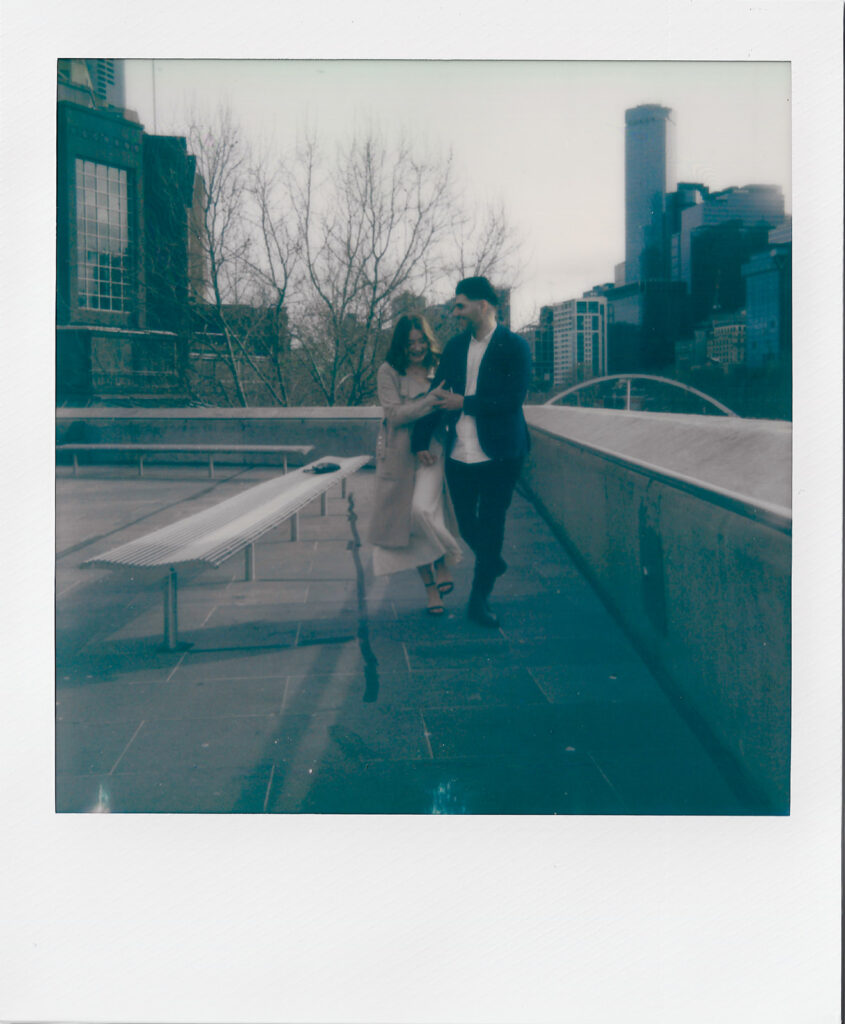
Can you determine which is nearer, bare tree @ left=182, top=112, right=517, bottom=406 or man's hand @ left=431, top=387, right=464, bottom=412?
bare tree @ left=182, top=112, right=517, bottom=406

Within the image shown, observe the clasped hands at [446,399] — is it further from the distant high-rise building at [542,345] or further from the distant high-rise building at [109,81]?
the distant high-rise building at [109,81]

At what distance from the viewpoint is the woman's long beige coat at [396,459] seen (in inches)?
140

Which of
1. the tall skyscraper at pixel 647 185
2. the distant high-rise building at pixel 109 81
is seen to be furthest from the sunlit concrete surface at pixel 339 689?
the distant high-rise building at pixel 109 81

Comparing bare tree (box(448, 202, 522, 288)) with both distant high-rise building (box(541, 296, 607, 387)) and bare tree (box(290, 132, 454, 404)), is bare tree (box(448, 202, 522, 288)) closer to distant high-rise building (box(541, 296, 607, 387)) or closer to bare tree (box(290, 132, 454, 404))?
bare tree (box(290, 132, 454, 404))

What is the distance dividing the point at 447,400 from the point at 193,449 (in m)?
0.92

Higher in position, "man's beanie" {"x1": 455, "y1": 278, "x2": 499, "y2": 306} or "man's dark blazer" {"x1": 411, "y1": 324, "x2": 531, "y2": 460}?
"man's beanie" {"x1": 455, "y1": 278, "x2": 499, "y2": 306}

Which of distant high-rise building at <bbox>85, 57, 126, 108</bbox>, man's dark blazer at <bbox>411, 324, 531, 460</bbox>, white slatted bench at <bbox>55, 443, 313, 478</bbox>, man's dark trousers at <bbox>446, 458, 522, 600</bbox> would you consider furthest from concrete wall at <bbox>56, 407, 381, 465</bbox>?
distant high-rise building at <bbox>85, 57, 126, 108</bbox>

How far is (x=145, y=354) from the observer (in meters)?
3.48

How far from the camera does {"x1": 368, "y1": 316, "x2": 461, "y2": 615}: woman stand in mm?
3553

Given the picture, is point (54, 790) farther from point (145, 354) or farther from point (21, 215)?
point (21, 215)

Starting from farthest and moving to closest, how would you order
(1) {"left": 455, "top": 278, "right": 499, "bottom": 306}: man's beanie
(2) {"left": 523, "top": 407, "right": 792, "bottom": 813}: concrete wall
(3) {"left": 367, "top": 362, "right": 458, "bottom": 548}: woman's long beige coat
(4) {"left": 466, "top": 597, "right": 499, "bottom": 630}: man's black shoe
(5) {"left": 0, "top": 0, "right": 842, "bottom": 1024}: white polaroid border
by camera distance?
(4) {"left": 466, "top": 597, "right": 499, "bottom": 630}: man's black shoe, (3) {"left": 367, "top": 362, "right": 458, "bottom": 548}: woman's long beige coat, (1) {"left": 455, "top": 278, "right": 499, "bottom": 306}: man's beanie, (5) {"left": 0, "top": 0, "right": 842, "bottom": 1024}: white polaroid border, (2) {"left": 523, "top": 407, "right": 792, "bottom": 813}: concrete wall

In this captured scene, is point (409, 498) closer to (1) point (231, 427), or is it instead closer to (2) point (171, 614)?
(1) point (231, 427)

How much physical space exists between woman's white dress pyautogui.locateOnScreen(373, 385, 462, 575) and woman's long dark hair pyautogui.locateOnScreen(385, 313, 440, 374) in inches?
13.9

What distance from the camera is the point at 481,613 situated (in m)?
3.68
